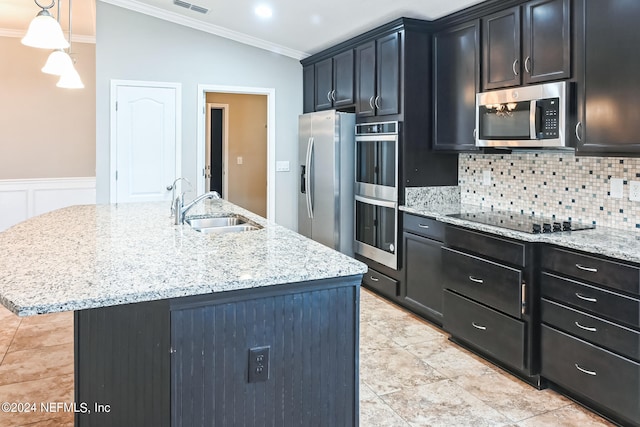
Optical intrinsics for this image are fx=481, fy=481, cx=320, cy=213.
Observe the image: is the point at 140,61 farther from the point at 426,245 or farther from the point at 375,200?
the point at 426,245

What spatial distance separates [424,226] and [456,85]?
1.10 metres

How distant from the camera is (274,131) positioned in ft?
18.3

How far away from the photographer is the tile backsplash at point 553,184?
2.81 meters

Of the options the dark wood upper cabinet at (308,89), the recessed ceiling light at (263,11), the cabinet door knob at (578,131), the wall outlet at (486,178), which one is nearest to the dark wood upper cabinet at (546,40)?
the cabinet door knob at (578,131)

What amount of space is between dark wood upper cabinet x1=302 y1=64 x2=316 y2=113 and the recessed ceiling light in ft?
3.33

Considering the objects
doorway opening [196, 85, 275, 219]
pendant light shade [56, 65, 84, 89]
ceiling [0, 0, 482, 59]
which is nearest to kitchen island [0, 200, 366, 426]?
pendant light shade [56, 65, 84, 89]

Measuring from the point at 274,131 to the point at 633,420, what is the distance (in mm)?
4352

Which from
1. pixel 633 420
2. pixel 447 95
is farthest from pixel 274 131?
pixel 633 420

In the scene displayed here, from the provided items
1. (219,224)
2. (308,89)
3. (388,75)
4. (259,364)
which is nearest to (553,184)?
(388,75)

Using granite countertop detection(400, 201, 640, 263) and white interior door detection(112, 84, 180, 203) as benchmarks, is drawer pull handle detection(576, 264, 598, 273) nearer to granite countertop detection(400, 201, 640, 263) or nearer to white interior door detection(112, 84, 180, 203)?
granite countertop detection(400, 201, 640, 263)

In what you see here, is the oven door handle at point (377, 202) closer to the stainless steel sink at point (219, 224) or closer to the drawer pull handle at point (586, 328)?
the stainless steel sink at point (219, 224)

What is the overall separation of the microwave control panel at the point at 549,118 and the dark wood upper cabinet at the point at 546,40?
6.0 inches

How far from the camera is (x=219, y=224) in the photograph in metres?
3.24

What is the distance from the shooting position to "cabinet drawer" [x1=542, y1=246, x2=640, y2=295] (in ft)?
7.09
